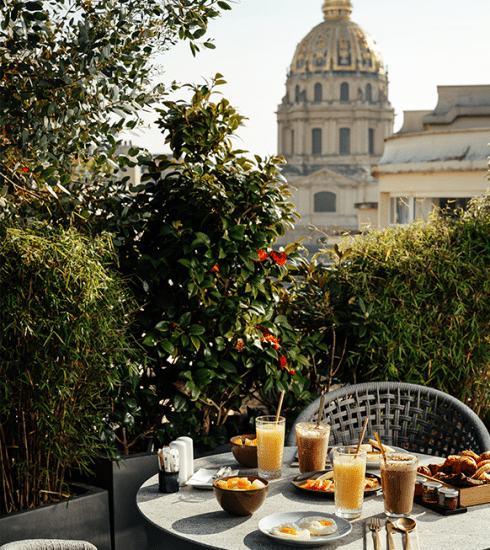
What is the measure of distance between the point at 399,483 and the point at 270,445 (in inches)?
16.4

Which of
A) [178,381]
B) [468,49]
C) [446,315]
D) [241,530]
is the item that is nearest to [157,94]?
[178,381]

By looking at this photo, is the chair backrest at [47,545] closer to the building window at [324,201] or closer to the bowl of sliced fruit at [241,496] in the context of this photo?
the bowl of sliced fruit at [241,496]

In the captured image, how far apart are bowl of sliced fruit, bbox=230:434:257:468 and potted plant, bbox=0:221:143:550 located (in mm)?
477

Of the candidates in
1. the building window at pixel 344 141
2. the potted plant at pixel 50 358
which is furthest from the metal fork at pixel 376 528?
the building window at pixel 344 141

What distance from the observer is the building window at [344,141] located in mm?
64500

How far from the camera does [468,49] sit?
5688 millimetres

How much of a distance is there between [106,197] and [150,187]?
193 millimetres

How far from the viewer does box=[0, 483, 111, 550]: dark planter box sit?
225 cm

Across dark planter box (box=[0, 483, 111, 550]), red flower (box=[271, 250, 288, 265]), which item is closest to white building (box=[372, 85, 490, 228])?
red flower (box=[271, 250, 288, 265])

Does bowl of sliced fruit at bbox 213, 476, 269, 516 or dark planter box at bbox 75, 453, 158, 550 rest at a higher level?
bowl of sliced fruit at bbox 213, 476, 269, 516

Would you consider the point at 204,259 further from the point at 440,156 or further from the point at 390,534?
the point at 440,156

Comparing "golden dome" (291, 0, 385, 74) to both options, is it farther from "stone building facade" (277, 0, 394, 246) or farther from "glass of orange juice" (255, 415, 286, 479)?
"glass of orange juice" (255, 415, 286, 479)

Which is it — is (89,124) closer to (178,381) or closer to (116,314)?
(116,314)

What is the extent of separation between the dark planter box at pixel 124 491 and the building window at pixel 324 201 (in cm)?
5654
